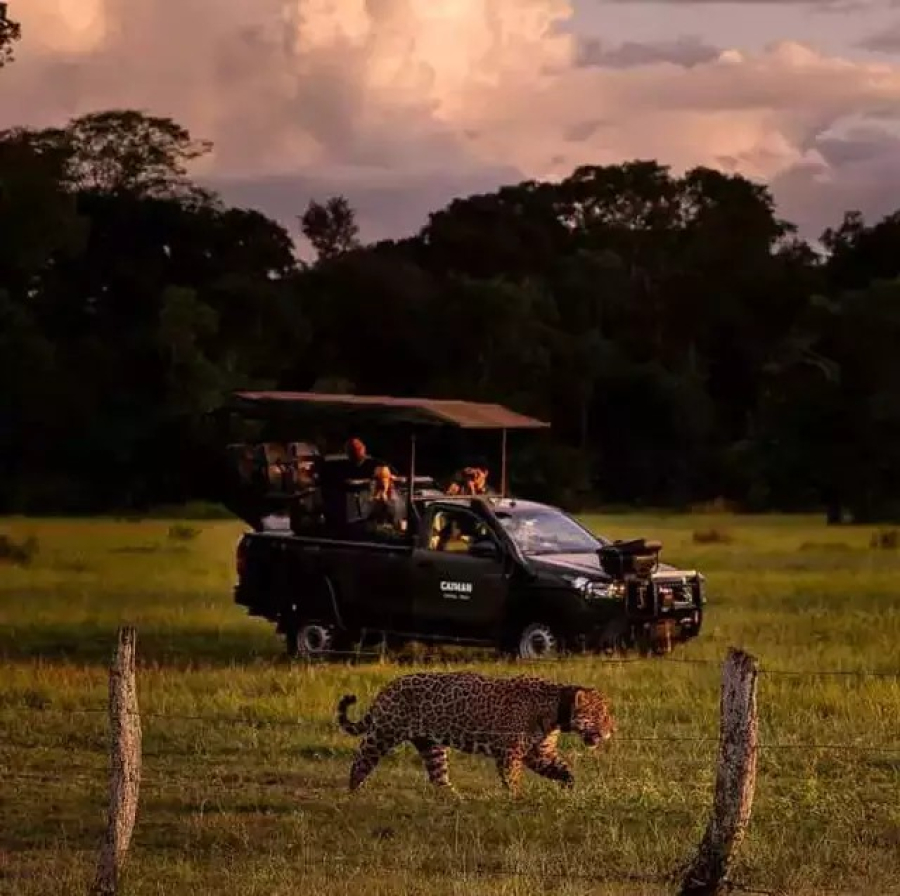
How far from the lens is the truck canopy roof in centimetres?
2122

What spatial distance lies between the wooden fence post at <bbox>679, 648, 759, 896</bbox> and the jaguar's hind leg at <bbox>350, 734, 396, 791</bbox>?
3436 mm

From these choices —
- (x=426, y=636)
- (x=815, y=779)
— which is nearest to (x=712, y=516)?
(x=426, y=636)

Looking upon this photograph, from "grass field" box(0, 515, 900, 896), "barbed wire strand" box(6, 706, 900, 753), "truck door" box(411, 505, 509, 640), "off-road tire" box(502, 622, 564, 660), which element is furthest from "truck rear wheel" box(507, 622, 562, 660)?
"barbed wire strand" box(6, 706, 900, 753)

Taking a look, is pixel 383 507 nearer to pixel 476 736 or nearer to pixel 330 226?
pixel 476 736

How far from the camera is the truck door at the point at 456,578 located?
66.5 ft

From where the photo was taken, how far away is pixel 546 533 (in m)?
21.0

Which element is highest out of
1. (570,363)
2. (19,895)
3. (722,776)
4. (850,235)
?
(850,235)

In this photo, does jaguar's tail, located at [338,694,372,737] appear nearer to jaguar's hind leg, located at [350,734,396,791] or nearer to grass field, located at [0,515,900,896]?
jaguar's hind leg, located at [350,734,396,791]

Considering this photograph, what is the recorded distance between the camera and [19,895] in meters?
10.4

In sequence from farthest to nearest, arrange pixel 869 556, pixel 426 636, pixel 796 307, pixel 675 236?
pixel 675 236 → pixel 796 307 → pixel 869 556 → pixel 426 636

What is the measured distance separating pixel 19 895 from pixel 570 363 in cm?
6046

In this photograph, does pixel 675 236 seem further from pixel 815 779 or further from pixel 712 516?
pixel 815 779

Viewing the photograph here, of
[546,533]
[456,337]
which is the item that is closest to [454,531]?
[546,533]

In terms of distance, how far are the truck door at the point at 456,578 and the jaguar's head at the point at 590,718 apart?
6689 millimetres
